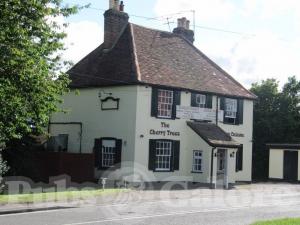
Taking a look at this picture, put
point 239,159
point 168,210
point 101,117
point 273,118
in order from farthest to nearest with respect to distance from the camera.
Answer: point 273,118 → point 239,159 → point 101,117 → point 168,210

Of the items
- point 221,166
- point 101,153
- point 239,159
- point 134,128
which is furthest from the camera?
point 239,159

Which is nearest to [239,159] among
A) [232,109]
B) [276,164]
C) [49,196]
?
[232,109]

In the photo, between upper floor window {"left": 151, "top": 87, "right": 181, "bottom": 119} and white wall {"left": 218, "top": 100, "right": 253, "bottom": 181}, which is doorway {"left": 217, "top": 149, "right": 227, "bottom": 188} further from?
upper floor window {"left": 151, "top": 87, "right": 181, "bottom": 119}

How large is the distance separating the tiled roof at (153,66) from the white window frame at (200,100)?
478 millimetres

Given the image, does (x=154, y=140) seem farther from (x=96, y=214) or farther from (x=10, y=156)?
(x=96, y=214)

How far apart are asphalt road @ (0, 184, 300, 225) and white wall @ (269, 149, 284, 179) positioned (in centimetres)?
1370

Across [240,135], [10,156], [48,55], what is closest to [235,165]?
[240,135]

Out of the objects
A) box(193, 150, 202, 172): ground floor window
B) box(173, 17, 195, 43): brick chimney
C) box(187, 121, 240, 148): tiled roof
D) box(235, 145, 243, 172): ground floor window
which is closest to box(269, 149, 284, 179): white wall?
box(235, 145, 243, 172): ground floor window

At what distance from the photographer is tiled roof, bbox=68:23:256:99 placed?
31.2 meters

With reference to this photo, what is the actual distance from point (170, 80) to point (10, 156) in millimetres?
9696

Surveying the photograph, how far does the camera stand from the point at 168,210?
18016mm

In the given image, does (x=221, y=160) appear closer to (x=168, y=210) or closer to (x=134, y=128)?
(x=134, y=128)

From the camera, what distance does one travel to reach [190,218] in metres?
15.9

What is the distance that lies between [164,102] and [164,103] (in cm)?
6
